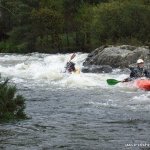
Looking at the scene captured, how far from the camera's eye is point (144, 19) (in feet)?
131

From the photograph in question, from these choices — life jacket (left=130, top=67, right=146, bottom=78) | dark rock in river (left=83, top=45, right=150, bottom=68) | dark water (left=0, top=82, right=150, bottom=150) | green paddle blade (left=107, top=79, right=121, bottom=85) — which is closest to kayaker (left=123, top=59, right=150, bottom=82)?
life jacket (left=130, top=67, right=146, bottom=78)

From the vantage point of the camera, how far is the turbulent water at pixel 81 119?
32.2 feet

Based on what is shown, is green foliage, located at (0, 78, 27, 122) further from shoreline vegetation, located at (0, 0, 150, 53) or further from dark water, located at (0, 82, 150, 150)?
shoreline vegetation, located at (0, 0, 150, 53)

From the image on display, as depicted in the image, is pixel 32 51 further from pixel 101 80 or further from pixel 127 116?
pixel 127 116

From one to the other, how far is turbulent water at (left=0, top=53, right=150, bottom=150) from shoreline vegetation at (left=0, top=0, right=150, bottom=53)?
20286 millimetres

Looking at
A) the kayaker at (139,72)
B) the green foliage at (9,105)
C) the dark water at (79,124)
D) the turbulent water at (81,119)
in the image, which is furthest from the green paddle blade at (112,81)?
the green foliage at (9,105)

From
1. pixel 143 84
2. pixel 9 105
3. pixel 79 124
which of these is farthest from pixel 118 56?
pixel 9 105

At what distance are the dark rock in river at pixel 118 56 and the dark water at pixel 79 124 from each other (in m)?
13.0

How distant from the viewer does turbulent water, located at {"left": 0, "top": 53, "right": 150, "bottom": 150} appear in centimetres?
983

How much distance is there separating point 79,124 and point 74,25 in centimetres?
4338

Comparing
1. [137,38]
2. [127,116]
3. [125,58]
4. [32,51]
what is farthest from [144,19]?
[127,116]

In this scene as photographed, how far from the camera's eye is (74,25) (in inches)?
2151

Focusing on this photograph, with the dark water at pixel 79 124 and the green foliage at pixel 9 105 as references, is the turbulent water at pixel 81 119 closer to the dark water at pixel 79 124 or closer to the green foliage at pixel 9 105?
the dark water at pixel 79 124

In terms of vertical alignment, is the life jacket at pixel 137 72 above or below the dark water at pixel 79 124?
above
